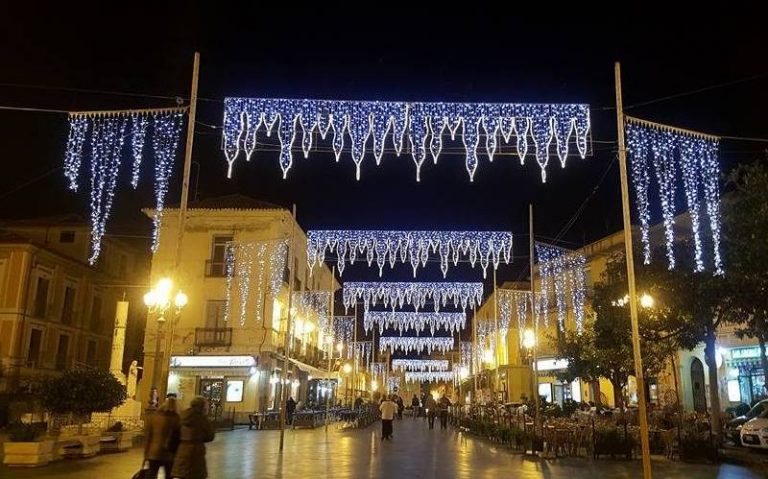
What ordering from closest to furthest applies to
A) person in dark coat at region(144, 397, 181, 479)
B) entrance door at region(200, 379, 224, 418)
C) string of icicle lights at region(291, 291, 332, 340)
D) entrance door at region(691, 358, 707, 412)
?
person in dark coat at region(144, 397, 181, 479) → entrance door at region(691, 358, 707, 412) → entrance door at region(200, 379, 224, 418) → string of icicle lights at region(291, 291, 332, 340)

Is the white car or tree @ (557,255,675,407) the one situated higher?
tree @ (557,255,675,407)

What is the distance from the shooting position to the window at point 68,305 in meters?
37.2

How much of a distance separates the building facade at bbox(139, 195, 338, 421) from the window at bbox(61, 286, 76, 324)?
19.3 feet

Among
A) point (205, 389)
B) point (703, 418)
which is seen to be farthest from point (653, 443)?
point (205, 389)

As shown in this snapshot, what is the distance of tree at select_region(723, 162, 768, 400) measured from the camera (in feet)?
47.0

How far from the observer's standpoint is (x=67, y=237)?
3966 cm

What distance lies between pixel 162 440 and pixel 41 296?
30.5 metres

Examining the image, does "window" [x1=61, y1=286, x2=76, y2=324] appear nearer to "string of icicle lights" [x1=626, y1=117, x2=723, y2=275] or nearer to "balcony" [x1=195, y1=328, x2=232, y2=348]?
"balcony" [x1=195, y1=328, x2=232, y2=348]

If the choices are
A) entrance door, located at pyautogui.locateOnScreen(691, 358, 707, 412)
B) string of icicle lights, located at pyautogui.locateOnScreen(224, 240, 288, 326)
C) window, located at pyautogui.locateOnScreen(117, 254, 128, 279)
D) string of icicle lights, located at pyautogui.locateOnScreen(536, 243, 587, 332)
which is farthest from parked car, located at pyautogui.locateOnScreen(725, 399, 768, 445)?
window, located at pyautogui.locateOnScreen(117, 254, 128, 279)

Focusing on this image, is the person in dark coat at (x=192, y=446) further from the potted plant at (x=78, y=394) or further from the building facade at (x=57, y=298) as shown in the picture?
the building facade at (x=57, y=298)

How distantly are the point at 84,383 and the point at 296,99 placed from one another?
359 inches

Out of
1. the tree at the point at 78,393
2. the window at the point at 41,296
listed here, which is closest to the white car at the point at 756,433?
the tree at the point at 78,393

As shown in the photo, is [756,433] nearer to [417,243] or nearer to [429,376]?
[417,243]

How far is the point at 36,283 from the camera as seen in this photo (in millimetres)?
34188
